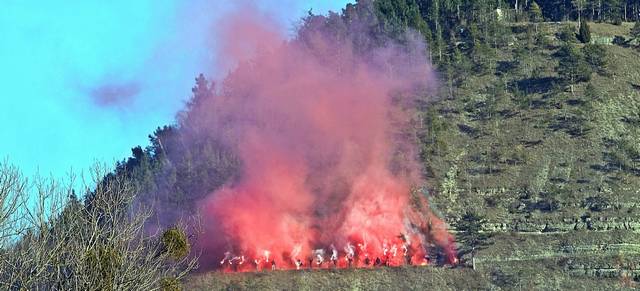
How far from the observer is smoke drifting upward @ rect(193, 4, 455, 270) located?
298 ft

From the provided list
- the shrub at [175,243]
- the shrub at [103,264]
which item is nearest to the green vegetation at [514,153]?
the shrub at [175,243]

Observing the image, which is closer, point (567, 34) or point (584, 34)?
point (567, 34)

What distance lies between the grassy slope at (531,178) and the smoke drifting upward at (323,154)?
168 inches

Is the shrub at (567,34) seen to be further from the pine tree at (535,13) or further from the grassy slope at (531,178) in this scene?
the pine tree at (535,13)

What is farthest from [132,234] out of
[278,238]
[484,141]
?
[484,141]

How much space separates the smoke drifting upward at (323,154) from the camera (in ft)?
298

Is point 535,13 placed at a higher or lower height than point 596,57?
higher

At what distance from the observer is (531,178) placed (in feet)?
330

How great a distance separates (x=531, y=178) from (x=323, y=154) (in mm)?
25394

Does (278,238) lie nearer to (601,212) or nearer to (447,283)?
(447,283)

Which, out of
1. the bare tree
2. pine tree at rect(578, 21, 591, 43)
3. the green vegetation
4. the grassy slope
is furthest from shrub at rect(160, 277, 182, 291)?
pine tree at rect(578, 21, 591, 43)

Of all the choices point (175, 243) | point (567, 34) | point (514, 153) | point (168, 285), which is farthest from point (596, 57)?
point (168, 285)

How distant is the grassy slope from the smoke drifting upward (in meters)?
4.27

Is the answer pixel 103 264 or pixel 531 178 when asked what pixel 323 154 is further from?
pixel 103 264
